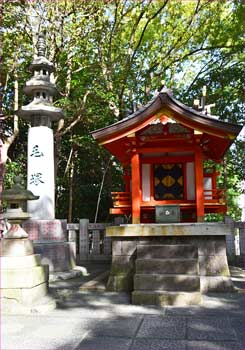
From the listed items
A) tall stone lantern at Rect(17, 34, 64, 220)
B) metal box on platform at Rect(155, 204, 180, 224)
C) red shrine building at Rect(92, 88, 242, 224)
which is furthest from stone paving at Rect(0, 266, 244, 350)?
tall stone lantern at Rect(17, 34, 64, 220)

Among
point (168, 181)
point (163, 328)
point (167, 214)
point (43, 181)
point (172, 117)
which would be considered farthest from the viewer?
point (43, 181)

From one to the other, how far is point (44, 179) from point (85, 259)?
4.27 metres

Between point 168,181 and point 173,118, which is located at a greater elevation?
point 173,118

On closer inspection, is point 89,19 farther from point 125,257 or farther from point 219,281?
point 219,281

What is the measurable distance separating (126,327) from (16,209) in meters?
2.90

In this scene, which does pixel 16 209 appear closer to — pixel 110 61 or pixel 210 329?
pixel 210 329

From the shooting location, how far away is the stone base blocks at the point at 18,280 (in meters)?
5.64

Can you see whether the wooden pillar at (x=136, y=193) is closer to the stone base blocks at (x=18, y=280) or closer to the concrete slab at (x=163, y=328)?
the stone base blocks at (x=18, y=280)

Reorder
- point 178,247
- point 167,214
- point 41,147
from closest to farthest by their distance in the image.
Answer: point 178,247 → point 167,214 → point 41,147

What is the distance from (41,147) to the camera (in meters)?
10.3

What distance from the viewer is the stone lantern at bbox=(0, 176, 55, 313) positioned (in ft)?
18.5

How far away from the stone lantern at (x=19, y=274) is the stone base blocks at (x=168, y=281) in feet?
5.42

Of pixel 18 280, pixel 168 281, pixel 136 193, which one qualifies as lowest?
pixel 168 281

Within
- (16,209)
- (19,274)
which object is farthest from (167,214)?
(19,274)
